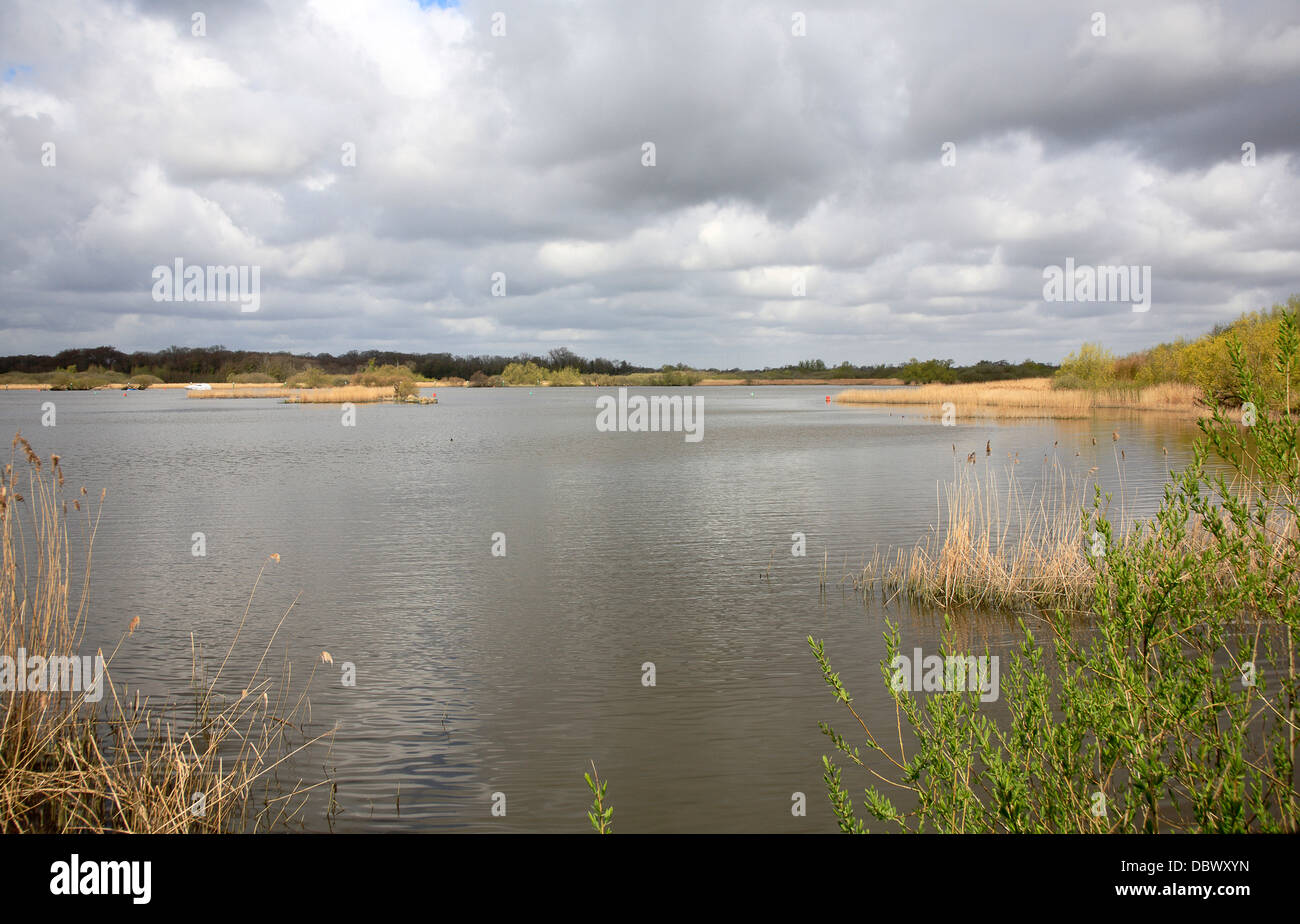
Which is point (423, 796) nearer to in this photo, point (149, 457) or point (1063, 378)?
point (149, 457)

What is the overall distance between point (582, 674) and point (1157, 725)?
6.24 m

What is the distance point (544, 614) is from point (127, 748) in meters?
5.87

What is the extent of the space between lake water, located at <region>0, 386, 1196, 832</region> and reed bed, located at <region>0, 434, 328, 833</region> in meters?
0.38

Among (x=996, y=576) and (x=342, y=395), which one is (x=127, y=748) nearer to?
(x=996, y=576)

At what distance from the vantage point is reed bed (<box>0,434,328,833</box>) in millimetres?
5941

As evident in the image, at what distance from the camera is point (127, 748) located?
298 inches

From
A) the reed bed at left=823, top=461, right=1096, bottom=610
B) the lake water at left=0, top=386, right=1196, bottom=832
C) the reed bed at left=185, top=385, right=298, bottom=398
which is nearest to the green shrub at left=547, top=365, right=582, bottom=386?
the reed bed at left=185, top=385, right=298, bottom=398

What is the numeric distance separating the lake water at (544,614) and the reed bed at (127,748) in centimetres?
38

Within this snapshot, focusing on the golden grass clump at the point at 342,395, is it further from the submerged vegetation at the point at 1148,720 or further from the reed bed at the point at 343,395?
the submerged vegetation at the point at 1148,720

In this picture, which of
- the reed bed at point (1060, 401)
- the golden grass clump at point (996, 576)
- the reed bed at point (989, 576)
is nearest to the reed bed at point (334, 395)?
the reed bed at point (1060, 401)

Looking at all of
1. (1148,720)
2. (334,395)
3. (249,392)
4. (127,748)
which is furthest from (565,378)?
(1148,720)
